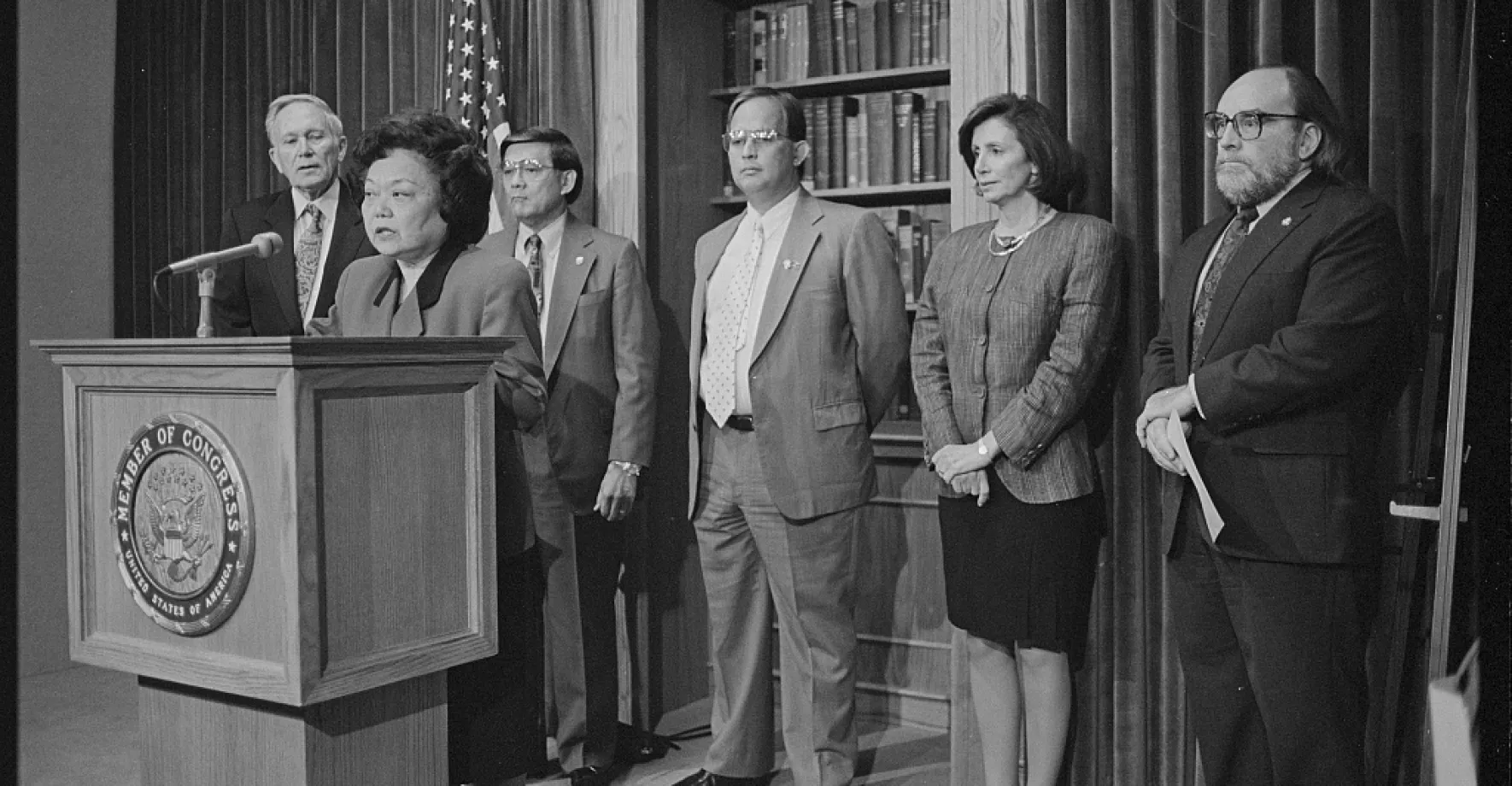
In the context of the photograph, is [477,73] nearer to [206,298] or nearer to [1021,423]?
[1021,423]

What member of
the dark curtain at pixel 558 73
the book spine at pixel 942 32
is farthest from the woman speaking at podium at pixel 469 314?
the book spine at pixel 942 32

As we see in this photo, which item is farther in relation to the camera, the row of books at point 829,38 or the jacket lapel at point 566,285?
the row of books at point 829,38

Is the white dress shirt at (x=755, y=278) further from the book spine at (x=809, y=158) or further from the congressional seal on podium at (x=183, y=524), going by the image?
the congressional seal on podium at (x=183, y=524)

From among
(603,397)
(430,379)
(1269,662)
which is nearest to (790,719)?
(603,397)

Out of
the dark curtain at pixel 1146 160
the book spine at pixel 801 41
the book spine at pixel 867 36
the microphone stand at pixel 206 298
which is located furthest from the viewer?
the book spine at pixel 801 41

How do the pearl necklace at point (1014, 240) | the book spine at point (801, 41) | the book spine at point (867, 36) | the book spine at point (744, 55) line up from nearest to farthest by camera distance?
the pearl necklace at point (1014, 240) < the book spine at point (867, 36) < the book spine at point (801, 41) < the book spine at point (744, 55)

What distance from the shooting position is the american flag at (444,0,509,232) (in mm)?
3924

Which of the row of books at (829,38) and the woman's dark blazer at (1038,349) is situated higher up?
the row of books at (829,38)

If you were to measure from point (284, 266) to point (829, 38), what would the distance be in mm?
1813

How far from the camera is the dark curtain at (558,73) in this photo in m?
3.84

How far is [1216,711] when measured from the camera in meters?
2.46

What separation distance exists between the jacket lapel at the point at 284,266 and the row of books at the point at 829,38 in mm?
1506

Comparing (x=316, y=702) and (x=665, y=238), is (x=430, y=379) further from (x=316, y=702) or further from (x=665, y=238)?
(x=665, y=238)

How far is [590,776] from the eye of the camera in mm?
3305
